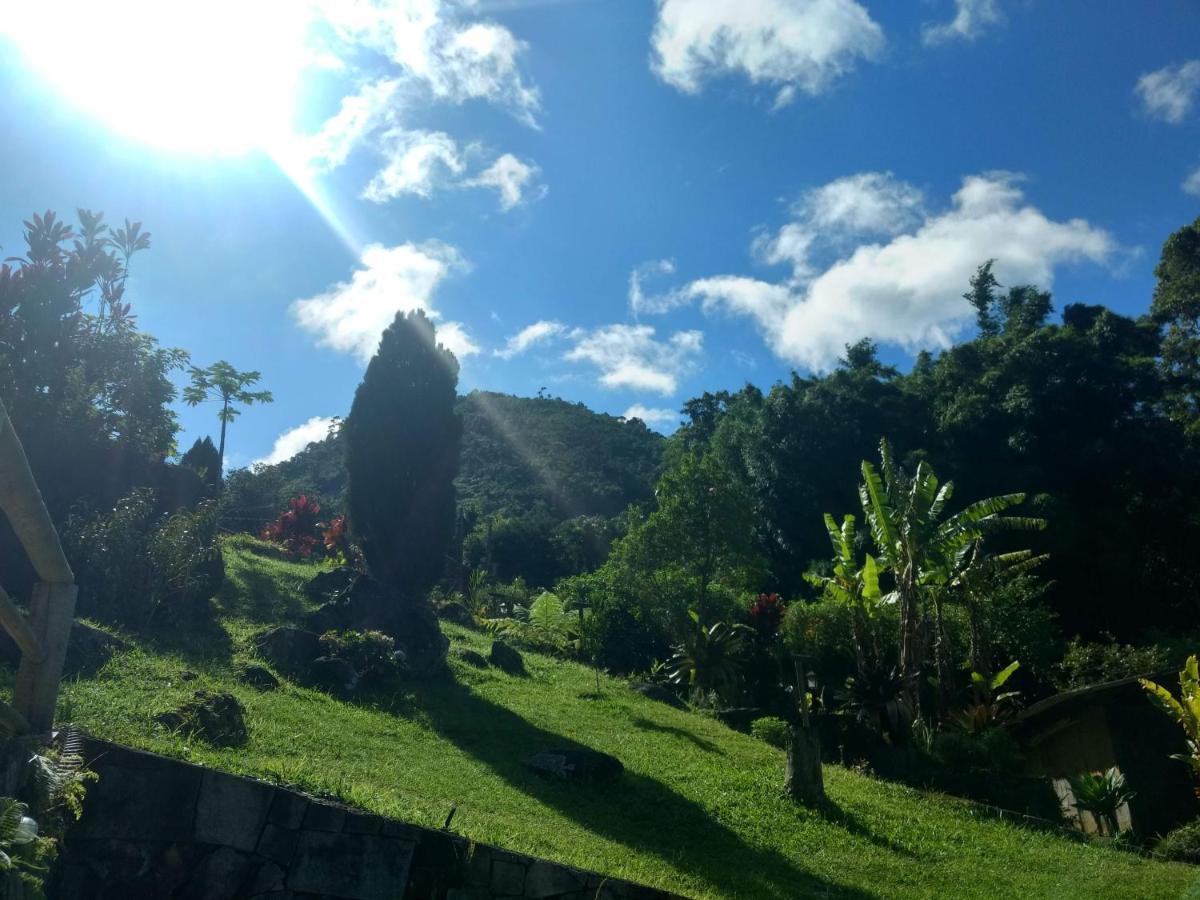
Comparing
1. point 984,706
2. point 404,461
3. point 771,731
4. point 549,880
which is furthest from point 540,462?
point 549,880

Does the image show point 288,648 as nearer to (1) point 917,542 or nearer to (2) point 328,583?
(2) point 328,583

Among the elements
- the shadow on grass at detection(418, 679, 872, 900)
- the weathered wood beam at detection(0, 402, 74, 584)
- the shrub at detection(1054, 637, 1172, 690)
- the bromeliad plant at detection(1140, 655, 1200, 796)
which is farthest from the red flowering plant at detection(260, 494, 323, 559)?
the weathered wood beam at detection(0, 402, 74, 584)

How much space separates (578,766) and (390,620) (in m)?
6.39

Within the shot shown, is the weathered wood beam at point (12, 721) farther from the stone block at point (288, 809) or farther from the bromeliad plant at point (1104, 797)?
the bromeliad plant at point (1104, 797)

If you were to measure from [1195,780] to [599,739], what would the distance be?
28.7 ft

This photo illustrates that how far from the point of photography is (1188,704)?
38.8 feet

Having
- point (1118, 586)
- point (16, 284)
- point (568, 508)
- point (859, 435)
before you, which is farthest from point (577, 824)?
point (568, 508)

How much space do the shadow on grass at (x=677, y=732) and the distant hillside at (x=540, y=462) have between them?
107ft

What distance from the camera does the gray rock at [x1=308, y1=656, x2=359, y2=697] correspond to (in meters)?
12.8

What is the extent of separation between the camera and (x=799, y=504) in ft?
102

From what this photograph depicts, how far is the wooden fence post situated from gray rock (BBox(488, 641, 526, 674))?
44.7 feet

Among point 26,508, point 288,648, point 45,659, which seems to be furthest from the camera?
point 288,648

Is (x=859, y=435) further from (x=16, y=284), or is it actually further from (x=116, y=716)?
(x=116, y=716)

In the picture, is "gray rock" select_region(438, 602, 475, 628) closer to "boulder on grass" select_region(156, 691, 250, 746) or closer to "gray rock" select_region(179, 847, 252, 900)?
"boulder on grass" select_region(156, 691, 250, 746)
